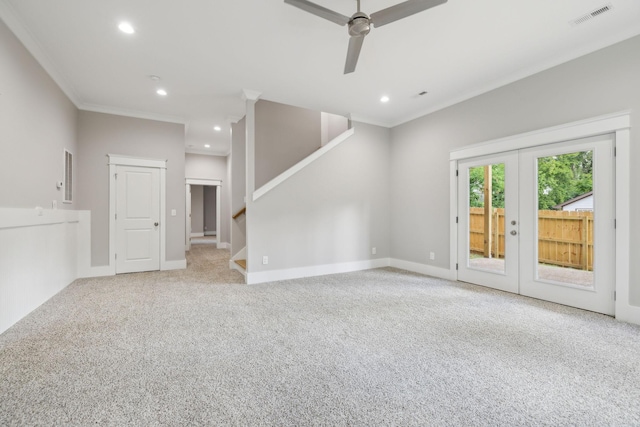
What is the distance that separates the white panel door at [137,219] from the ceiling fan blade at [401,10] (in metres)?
4.89

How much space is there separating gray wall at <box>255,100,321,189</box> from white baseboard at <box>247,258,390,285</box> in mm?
1855

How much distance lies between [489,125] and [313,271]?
3.61 meters

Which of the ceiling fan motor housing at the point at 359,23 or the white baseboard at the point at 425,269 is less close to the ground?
the ceiling fan motor housing at the point at 359,23

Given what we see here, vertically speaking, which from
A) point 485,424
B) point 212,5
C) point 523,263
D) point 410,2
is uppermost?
point 212,5

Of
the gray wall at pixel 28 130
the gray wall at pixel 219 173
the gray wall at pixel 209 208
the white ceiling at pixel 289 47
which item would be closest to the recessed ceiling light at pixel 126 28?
the white ceiling at pixel 289 47

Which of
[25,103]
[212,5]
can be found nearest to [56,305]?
[25,103]

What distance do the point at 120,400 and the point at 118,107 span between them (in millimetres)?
5149

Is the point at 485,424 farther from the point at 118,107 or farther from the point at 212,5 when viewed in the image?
the point at 118,107

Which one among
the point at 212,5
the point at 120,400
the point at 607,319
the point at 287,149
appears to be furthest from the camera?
the point at 287,149

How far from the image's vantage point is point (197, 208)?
41.1 ft

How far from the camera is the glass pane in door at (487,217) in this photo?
4090mm

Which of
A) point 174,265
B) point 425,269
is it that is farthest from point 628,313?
point 174,265

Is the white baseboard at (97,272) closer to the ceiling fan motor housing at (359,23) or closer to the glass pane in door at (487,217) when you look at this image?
the ceiling fan motor housing at (359,23)

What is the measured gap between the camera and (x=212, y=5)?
2604 millimetres
